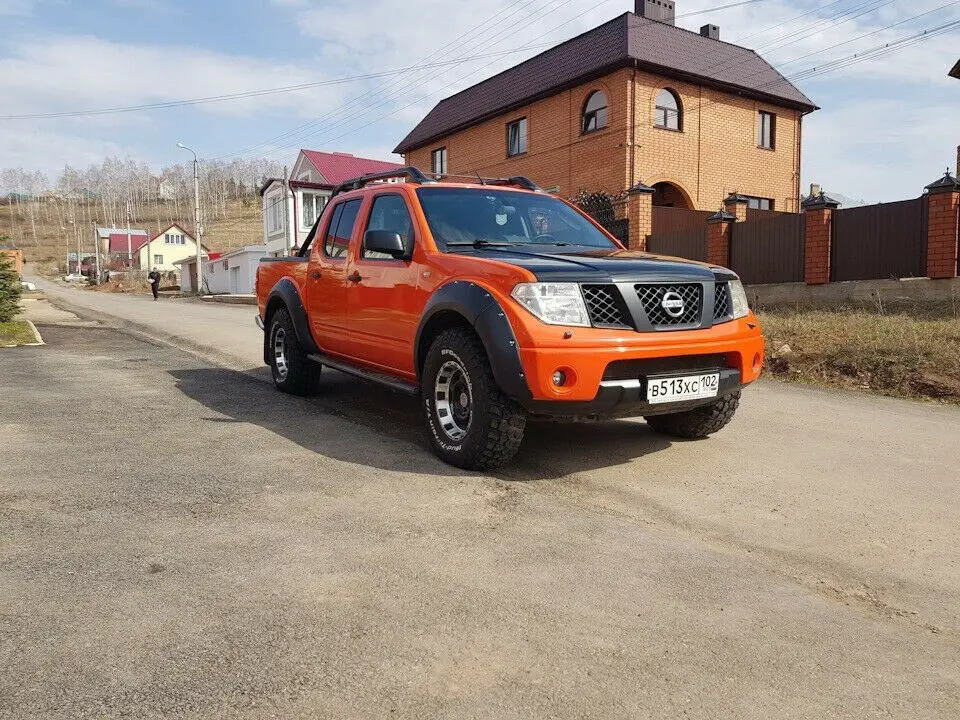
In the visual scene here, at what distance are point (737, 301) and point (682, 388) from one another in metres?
0.92

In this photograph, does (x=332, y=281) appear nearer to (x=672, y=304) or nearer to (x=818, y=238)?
(x=672, y=304)

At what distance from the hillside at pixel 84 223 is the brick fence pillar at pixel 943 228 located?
115547 mm

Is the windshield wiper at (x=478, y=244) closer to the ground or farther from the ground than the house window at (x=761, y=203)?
closer to the ground

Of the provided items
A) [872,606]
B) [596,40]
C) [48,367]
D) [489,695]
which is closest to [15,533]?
[489,695]

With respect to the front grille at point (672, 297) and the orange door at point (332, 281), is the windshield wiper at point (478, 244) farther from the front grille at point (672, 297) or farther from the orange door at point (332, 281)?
the orange door at point (332, 281)

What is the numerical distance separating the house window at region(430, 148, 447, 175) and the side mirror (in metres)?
26.4

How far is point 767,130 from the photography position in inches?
1017

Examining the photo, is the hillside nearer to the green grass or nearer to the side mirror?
the green grass

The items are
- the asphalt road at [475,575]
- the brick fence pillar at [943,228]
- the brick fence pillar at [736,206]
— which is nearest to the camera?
the asphalt road at [475,575]

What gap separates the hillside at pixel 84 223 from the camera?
127m

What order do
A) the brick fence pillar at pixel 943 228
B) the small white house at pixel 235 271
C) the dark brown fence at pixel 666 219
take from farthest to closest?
the small white house at pixel 235 271
the dark brown fence at pixel 666 219
the brick fence pillar at pixel 943 228

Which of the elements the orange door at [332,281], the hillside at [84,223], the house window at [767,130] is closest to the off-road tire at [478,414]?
the orange door at [332,281]

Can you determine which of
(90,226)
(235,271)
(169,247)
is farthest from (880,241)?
(90,226)

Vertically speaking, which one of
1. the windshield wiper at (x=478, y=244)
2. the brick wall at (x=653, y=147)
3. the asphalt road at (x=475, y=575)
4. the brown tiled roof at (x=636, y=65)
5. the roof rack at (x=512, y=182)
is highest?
the brown tiled roof at (x=636, y=65)
